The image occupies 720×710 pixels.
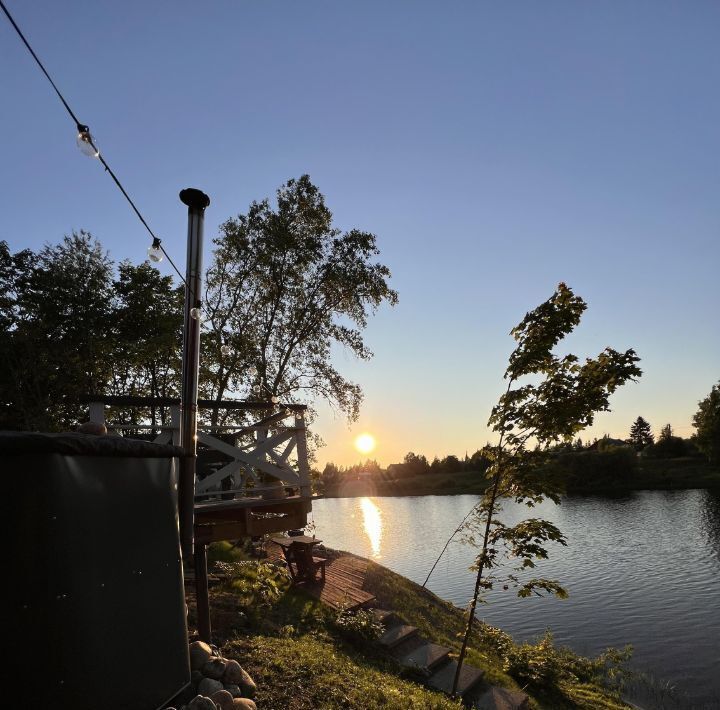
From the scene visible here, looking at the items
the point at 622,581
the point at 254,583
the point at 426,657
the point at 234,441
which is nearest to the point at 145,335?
the point at 234,441

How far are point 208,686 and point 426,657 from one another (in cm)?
534

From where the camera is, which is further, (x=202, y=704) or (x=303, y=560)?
(x=303, y=560)

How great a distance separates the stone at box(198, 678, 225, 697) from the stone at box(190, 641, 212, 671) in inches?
17.6

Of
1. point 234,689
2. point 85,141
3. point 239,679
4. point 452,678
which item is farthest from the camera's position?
point 452,678

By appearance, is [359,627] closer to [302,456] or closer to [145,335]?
[302,456]

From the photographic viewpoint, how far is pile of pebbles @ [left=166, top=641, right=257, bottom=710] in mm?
4902

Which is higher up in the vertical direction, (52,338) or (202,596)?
(52,338)

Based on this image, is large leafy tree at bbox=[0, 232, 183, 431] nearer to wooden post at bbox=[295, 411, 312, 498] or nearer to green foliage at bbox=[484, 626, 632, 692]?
wooden post at bbox=[295, 411, 312, 498]

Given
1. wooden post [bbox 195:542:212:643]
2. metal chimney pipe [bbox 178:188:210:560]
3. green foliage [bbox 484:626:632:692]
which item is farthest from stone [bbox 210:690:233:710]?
green foliage [bbox 484:626:632:692]

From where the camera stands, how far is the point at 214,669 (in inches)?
216

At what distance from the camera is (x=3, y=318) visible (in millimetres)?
16797

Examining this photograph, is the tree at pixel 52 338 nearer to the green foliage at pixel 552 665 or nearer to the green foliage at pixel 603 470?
the green foliage at pixel 552 665

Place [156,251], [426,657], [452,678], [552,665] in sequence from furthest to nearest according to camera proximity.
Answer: [552,665] < [426,657] < [452,678] < [156,251]

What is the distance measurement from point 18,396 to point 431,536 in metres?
27.4
